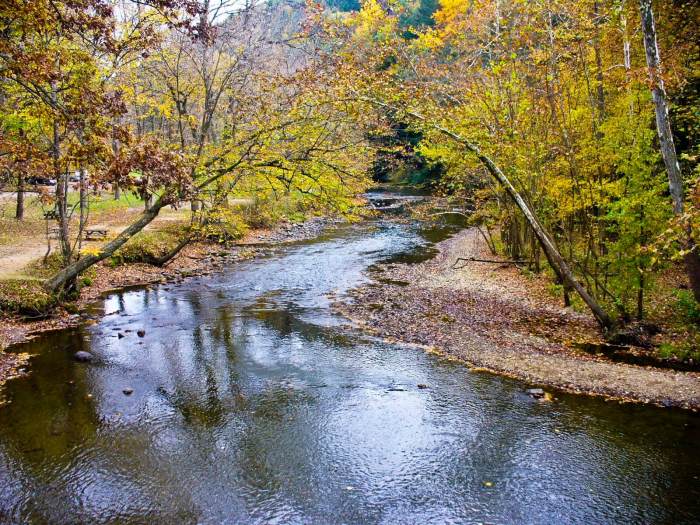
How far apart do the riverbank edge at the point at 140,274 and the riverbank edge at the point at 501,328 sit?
7.81 meters

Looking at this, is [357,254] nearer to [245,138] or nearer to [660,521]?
[245,138]

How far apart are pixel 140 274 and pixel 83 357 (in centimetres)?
970

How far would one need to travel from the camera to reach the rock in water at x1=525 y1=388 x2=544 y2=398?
1022 cm

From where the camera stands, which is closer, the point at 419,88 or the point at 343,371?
the point at 343,371

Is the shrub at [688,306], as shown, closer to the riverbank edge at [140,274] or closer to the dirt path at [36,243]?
the riverbank edge at [140,274]

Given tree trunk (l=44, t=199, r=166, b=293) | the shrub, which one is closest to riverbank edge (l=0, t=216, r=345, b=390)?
tree trunk (l=44, t=199, r=166, b=293)

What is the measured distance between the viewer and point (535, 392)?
10328 mm

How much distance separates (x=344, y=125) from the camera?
18562 millimetres

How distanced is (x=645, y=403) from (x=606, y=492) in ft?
11.6

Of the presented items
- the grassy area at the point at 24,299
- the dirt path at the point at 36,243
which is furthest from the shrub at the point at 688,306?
the dirt path at the point at 36,243

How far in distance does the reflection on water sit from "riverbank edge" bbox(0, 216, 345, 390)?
1.97 ft

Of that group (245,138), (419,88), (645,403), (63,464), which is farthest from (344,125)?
(63,464)

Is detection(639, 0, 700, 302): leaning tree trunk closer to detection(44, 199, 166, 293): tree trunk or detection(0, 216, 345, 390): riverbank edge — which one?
detection(44, 199, 166, 293): tree trunk

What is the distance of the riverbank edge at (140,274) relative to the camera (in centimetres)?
1277
